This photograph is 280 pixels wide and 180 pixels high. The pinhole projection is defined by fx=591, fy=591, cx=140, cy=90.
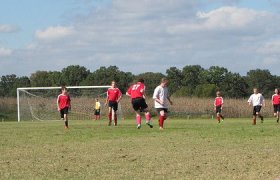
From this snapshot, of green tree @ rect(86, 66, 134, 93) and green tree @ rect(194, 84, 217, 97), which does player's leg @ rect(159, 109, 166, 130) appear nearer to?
green tree @ rect(194, 84, 217, 97)

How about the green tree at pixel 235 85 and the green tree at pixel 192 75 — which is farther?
the green tree at pixel 192 75

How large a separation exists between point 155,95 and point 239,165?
1281 centimetres

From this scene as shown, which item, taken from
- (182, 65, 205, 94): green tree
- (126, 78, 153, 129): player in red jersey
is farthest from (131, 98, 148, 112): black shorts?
(182, 65, 205, 94): green tree

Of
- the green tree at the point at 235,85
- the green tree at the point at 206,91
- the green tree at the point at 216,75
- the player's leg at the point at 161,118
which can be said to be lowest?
the player's leg at the point at 161,118

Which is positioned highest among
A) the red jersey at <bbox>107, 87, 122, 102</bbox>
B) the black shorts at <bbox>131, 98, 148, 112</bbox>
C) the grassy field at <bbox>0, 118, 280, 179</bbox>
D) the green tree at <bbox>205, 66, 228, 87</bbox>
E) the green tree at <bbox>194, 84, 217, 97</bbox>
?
the green tree at <bbox>205, 66, 228, 87</bbox>

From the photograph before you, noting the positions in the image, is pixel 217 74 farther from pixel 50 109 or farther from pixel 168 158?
pixel 168 158

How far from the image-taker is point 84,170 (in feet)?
32.4

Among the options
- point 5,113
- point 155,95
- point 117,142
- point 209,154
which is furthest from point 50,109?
point 209,154

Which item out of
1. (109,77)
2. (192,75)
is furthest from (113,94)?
(192,75)

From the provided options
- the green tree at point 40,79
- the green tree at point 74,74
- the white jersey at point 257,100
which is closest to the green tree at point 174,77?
the green tree at point 74,74

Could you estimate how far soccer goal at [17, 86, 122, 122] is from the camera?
169 feet

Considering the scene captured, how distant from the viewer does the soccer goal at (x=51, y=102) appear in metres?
51.5

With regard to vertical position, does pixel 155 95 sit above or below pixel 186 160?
above

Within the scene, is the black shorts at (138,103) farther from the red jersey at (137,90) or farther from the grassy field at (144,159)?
the grassy field at (144,159)
